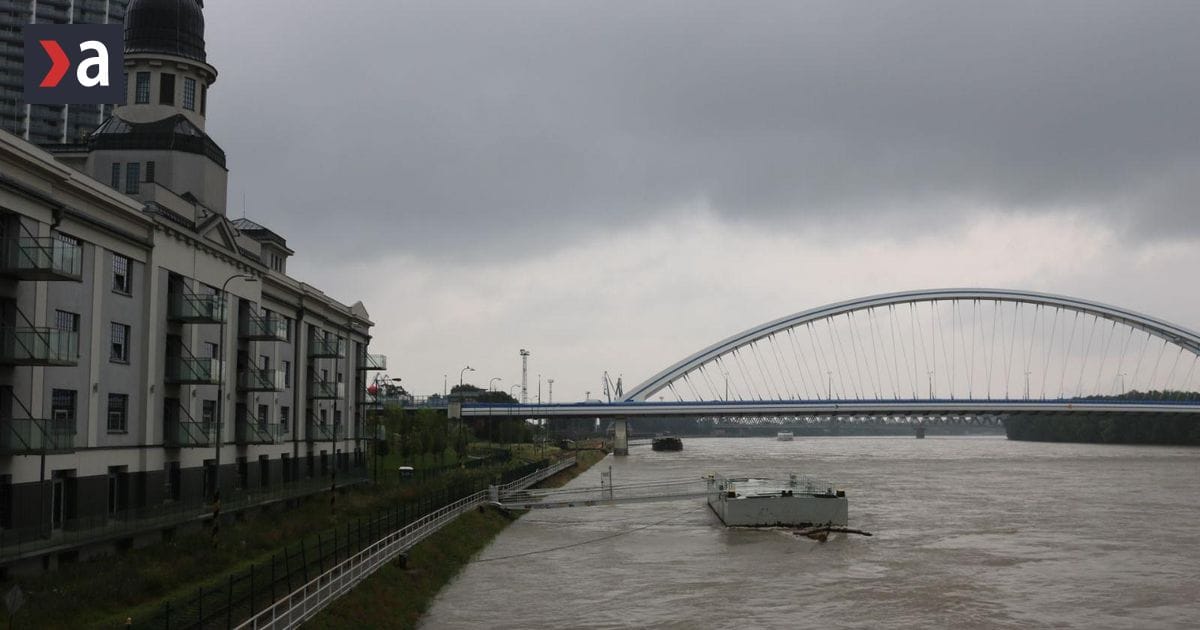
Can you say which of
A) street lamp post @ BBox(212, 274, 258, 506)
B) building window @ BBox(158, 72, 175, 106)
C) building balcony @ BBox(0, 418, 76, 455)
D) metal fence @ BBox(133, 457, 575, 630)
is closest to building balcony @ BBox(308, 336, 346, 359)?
metal fence @ BBox(133, 457, 575, 630)

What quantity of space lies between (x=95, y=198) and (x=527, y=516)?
106ft

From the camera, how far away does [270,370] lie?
4772 cm

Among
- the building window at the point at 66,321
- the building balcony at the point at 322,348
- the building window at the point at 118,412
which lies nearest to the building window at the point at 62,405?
the building window at the point at 66,321

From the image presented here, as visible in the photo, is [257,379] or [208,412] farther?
[257,379]

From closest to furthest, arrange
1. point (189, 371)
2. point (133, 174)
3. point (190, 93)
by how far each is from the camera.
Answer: point (189, 371)
point (133, 174)
point (190, 93)

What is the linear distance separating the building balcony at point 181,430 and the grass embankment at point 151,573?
3.33 m

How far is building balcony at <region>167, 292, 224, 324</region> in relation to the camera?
38438mm

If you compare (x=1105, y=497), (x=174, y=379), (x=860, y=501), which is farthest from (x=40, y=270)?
(x=1105, y=497)

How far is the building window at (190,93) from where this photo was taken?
48.5m

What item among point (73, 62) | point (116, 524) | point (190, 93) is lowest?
point (116, 524)

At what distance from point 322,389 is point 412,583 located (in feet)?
91.6

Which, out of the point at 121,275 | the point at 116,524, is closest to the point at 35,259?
the point at 121,275

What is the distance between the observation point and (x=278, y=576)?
94.3 ft

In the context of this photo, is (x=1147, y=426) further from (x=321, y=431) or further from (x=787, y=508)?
(x=321, y=431)
